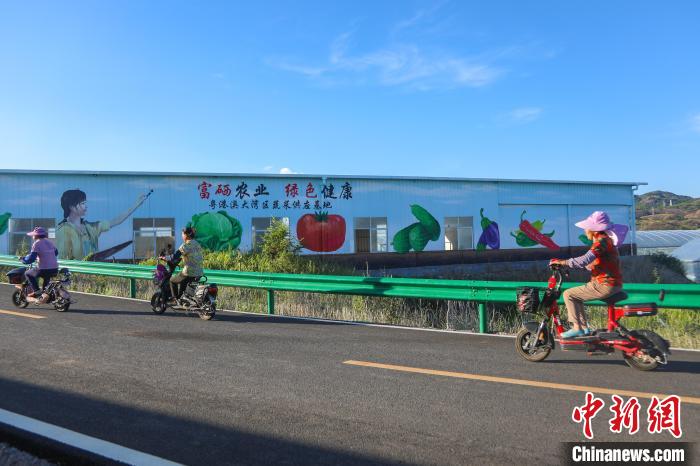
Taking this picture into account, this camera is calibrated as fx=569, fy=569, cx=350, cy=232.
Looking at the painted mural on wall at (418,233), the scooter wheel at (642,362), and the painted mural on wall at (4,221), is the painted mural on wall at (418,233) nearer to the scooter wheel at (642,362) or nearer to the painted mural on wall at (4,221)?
the painted mural on wall at (4,221)

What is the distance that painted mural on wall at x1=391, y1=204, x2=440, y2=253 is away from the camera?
122ft

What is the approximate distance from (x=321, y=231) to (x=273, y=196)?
12.1 feet

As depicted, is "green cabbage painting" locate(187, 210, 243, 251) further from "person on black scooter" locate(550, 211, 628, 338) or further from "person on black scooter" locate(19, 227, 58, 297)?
"person on black scooter" locate(550, 211, 628, 338)

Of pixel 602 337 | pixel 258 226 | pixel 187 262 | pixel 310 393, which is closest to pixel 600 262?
pixel 602 337

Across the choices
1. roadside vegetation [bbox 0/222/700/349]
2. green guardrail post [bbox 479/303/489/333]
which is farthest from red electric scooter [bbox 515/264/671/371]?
roadside vegetation [bbox 0/222/700/349]

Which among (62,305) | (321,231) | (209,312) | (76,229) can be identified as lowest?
(209,312)

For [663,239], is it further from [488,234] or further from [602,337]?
[602,337]

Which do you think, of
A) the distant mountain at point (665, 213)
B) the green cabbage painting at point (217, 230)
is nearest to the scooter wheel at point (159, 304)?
the green cabbage painting at point (217, 230)

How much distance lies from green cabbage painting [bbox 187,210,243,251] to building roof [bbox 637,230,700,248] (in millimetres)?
36706

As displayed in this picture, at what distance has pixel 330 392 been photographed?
5727 mm

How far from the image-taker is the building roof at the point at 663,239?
51.7 metres

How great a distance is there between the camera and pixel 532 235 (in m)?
40.8

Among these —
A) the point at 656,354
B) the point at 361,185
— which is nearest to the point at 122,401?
the point at 656,354

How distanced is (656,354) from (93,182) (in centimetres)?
2923
